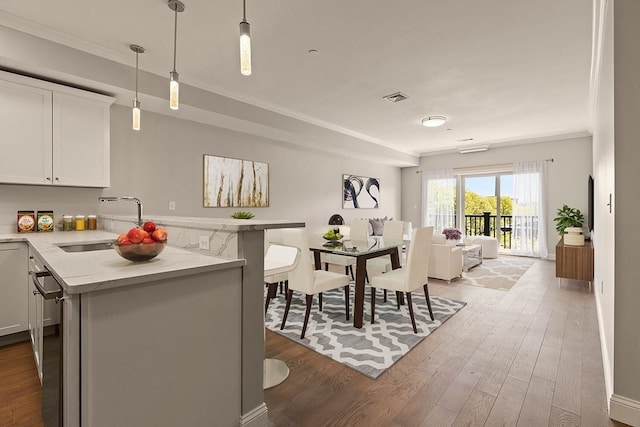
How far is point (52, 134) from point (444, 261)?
15.5ft

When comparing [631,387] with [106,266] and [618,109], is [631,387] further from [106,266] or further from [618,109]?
[106,266]

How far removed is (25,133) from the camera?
2.70 m

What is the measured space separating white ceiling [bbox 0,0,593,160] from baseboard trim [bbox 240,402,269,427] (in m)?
2.59

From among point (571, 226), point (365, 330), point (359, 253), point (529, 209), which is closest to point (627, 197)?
point (359, 253)

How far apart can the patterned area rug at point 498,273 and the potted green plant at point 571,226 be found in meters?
0.87

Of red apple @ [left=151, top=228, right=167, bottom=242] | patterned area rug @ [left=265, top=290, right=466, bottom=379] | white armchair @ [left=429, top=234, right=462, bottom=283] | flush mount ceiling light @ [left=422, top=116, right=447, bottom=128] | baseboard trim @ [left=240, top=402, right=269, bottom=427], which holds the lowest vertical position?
patterned area rug @ [left=265, top=290, right=466, bottom=379]

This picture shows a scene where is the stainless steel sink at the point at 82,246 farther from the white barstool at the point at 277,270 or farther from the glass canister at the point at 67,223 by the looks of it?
the white barstool at the point at 277,270

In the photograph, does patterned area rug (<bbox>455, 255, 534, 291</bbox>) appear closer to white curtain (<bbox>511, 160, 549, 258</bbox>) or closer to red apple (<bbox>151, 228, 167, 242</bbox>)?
white curtain (<bbox>511, 160, 549, 258</bbox>)

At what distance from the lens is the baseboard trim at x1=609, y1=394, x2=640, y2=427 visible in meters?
1.60

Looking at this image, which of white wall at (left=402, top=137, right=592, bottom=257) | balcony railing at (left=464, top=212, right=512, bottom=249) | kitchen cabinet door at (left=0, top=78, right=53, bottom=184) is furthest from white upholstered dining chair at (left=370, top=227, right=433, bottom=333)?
balcony railing at (left=464, top=212, right=512, bottom=249)

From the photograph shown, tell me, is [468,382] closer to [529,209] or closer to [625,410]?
[625,410]

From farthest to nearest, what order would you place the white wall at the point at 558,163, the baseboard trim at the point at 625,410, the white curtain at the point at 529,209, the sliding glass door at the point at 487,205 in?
1. the sliding glass door at the point at 487,205
2. the white curtain at the point at 529,209
3. the white wall at the point at 558,163
4. the baseboard trim at the point at 625,410

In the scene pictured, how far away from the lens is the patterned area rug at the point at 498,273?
4.48 meters

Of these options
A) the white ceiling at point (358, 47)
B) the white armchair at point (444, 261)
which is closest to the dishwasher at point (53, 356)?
the white ceiling at point (358, 47)
